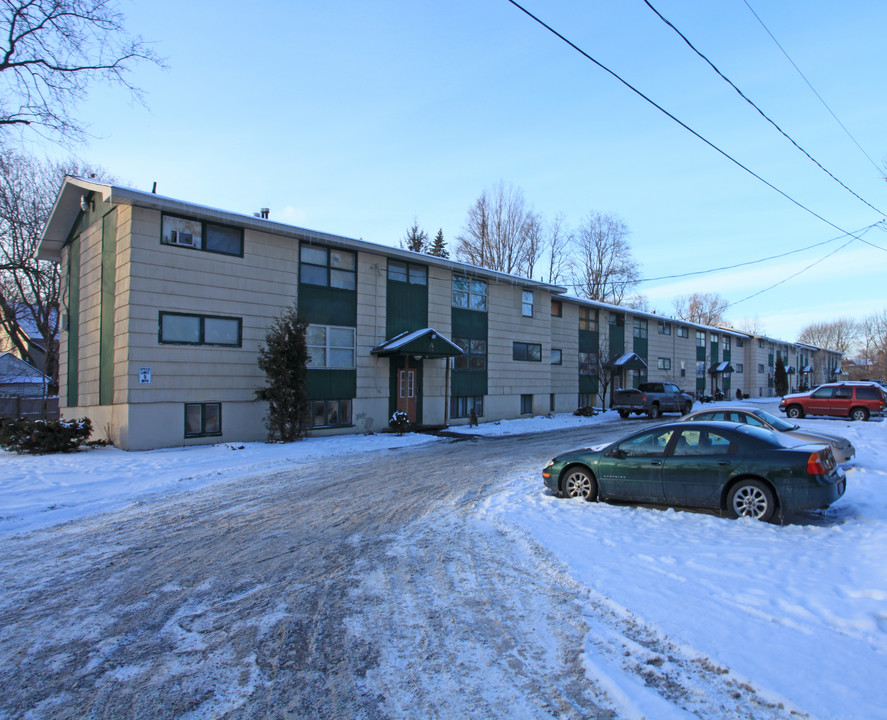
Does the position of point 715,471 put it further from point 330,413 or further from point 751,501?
point 330,413

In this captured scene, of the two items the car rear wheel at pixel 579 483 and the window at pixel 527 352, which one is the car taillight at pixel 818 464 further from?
the window at pixel 527 352

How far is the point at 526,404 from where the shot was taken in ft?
87.1

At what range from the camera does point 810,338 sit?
99875mm

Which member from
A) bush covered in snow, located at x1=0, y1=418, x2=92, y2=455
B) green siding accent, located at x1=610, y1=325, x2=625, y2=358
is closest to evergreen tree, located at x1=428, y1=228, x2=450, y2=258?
green siding accent, located at x1=610, y1=325, x2=625, y2=358

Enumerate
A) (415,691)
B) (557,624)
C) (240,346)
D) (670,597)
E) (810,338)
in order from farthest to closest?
1. (810,338)
2. (240,346)
3. (670,597)
4. (557,624)
5. (415,691)

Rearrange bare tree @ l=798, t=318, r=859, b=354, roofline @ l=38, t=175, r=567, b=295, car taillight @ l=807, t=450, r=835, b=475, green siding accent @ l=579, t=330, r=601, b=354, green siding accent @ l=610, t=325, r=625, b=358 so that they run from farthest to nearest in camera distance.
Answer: bare tree @ l=798, t=318, r=859, b=354, green siding accent @ l=610, t=325, r=625, b=358, green siding accent @ l=579, t=330, r=601, b=354, roofline @ l=38, t=175, r=567, b=295, car taillight @ l=807, t=450, r=835, b=475

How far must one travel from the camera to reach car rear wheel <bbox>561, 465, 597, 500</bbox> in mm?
8227

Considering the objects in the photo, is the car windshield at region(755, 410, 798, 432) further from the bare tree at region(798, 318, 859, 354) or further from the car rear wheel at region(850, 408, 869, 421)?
the bare tree at region(798, 318, 859, 354)

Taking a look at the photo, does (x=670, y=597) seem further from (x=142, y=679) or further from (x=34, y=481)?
(x=34, y=481)

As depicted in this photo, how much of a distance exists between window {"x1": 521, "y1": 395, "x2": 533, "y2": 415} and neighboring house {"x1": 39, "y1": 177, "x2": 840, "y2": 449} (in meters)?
0.08

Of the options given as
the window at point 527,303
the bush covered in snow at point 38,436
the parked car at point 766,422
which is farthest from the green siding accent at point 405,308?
the parked car at point 766,422

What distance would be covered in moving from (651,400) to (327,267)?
734 inches

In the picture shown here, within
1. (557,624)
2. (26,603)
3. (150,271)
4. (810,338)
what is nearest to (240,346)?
(150,271)

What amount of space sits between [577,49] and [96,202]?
591 inches
